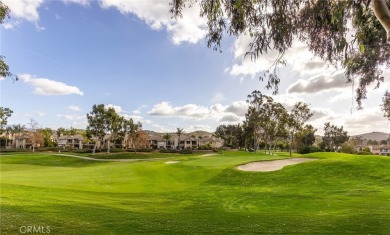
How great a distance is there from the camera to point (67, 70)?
20359 mm

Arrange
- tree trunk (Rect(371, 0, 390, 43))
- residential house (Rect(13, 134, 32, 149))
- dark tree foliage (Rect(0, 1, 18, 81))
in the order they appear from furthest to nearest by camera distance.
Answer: residential house (Rect(13, 134, 32, 149)) < dark tree foliage (Rect(0, 1, 18, 81)) < tree trunk (Rect(371, 0, 390, 43))

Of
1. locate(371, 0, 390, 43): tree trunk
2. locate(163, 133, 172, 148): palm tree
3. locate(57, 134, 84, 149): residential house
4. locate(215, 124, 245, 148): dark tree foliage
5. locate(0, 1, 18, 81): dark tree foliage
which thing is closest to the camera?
locate(371, 0, 390, 43): tree trunk

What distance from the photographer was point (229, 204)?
14391mm

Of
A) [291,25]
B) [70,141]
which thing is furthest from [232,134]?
[291,25]

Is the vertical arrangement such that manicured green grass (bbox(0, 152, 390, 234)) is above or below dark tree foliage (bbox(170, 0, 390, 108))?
below

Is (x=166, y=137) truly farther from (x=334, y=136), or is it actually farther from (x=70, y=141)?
(x=334, y=136)

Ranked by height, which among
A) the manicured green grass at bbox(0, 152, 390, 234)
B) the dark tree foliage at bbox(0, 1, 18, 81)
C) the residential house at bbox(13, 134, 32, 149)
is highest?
the dark tree foliage at bbox(0, 1, 18, 81)

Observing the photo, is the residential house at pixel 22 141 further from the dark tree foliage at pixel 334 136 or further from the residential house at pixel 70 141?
the dark tree foliage at pixel 334 136

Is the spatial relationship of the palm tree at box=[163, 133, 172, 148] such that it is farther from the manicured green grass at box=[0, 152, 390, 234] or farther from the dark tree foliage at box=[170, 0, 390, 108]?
the dark tree foliage at box=[170, 0, 390, 108]

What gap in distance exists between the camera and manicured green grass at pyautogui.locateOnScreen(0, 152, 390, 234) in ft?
28.8

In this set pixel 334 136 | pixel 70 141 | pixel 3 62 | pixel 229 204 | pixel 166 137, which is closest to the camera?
pixel 3 62

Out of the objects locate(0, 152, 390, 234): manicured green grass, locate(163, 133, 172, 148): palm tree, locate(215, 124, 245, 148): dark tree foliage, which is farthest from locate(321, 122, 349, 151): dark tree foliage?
locate(0, 152, 390, 234): manicured green grass

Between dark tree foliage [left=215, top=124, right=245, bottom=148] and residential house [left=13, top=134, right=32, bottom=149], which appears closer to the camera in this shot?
dark tree foliage [left=215, top=124, right=245, bottom=148]

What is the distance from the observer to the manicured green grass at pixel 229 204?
8.77 meters
